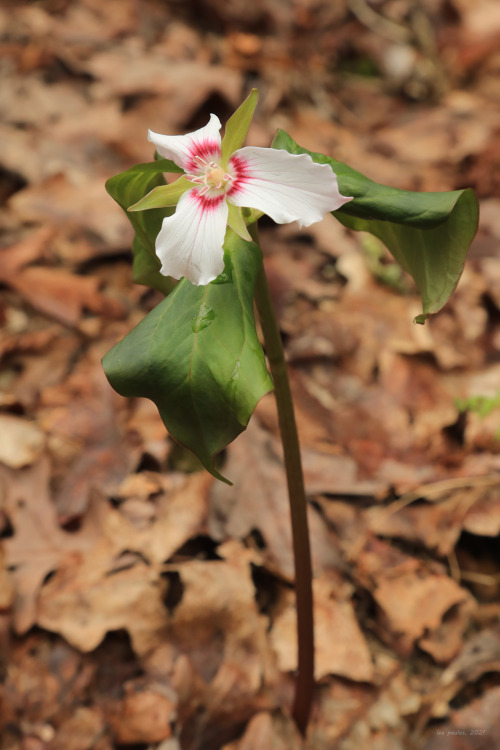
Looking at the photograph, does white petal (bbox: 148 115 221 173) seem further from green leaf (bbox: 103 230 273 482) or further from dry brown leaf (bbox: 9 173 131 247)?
dry brown leaf (bbox: 9 173 131 247)

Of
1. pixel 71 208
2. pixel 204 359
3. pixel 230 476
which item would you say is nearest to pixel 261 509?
pixel 230 476

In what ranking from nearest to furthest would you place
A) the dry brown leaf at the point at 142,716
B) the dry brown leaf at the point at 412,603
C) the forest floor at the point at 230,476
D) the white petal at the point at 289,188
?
1. the white petal at the point at 289,188
2. the dry brown leaf at the point at 142,716
3. the forest floor at the point at 230,476
4. the dry brown leaf at the point at 412,603

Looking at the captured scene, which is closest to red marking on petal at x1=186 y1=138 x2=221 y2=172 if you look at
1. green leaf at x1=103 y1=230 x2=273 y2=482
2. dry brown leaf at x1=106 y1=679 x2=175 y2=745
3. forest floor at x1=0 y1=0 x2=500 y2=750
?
green leaf at x1=103 y1=230 x2=273 y2=482

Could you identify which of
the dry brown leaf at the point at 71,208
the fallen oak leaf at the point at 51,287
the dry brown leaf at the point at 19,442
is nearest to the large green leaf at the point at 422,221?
the dry brown leaf at the point at 19,442

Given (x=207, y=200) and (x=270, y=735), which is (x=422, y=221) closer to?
(x=207, y=200)

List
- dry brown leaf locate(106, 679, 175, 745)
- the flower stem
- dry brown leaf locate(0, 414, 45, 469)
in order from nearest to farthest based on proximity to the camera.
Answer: the flower stem < dry brown leaf locate(106, 679, 175, 745) < dry brown leaf locate(0, 414, 45, 469)

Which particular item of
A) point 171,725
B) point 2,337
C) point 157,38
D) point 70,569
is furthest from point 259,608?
point 157,38

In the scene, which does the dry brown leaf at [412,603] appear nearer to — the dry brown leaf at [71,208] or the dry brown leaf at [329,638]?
the dry brown leaf at [329,638]

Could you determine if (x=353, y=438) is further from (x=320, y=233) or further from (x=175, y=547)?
(x=320, y=233)
